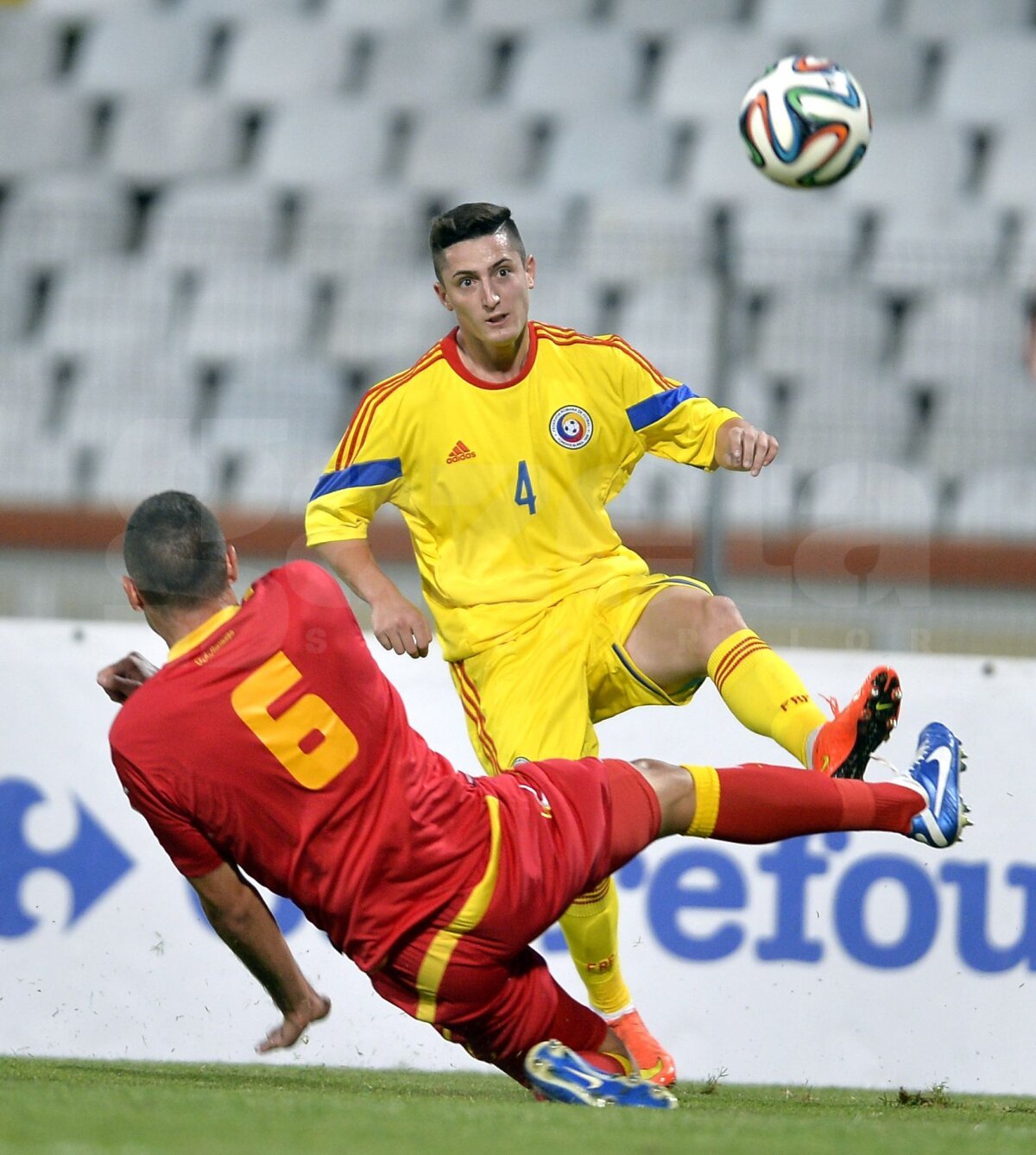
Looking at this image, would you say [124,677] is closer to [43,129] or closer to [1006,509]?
[1006,509]

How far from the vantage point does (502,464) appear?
573cm

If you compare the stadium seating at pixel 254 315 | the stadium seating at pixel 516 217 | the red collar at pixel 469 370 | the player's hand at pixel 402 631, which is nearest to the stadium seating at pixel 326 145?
the stadium seating at pixel 516 217

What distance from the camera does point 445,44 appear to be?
13922 millimetres

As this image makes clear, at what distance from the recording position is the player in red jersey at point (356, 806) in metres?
4.14

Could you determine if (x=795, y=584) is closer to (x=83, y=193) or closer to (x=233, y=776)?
(x=233, y=776)

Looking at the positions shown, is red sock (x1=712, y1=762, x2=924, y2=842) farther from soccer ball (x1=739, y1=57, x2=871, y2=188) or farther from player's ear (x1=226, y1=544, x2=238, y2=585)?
soccer ball (x1=739, y1=57, x2=871, y2=188)

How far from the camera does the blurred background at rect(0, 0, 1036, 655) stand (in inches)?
343

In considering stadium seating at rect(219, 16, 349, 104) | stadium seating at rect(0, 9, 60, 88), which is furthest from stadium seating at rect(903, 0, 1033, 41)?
stadium seating at rect(0, 9, 60, 88)

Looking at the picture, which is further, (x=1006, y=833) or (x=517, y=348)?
(x=1006, y=833)

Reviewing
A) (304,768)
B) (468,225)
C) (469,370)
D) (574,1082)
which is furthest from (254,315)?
(574,1082)

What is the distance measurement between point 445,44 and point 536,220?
2590 mm

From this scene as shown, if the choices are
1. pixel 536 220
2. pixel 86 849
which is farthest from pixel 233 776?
pixel 536 220

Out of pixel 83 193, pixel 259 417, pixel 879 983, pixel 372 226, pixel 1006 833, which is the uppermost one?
pixel 83 193

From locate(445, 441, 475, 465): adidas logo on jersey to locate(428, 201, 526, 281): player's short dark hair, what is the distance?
551 millimetres
